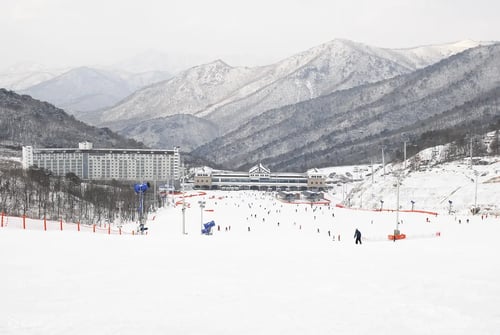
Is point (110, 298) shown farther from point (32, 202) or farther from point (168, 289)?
point (32, 202)

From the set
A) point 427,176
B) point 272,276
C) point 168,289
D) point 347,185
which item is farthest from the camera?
point 347,185

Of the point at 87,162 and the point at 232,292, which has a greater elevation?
the point at 87,162

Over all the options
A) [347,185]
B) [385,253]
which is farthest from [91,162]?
[385,253]

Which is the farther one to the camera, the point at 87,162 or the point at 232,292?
the point at 87,162

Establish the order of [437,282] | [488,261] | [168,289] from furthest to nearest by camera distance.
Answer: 1. [488,261]
2. [437,282]
3. [168,289]

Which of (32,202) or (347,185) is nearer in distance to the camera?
(32,202)

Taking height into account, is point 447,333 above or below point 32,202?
above

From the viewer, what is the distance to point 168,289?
12.9 meters

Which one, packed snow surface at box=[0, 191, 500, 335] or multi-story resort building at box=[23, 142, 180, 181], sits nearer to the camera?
packed snow surface at box=[0, 191, 500, 335]

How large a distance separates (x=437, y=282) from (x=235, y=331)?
Result: 26.3 feet

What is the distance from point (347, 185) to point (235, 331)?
189152 mm

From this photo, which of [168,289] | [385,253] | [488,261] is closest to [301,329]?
[168,289]

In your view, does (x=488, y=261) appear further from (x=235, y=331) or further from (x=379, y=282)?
(x=235, y=331)

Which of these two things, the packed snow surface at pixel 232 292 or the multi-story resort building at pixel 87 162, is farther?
the multi-story resort building at pixel 87 162
